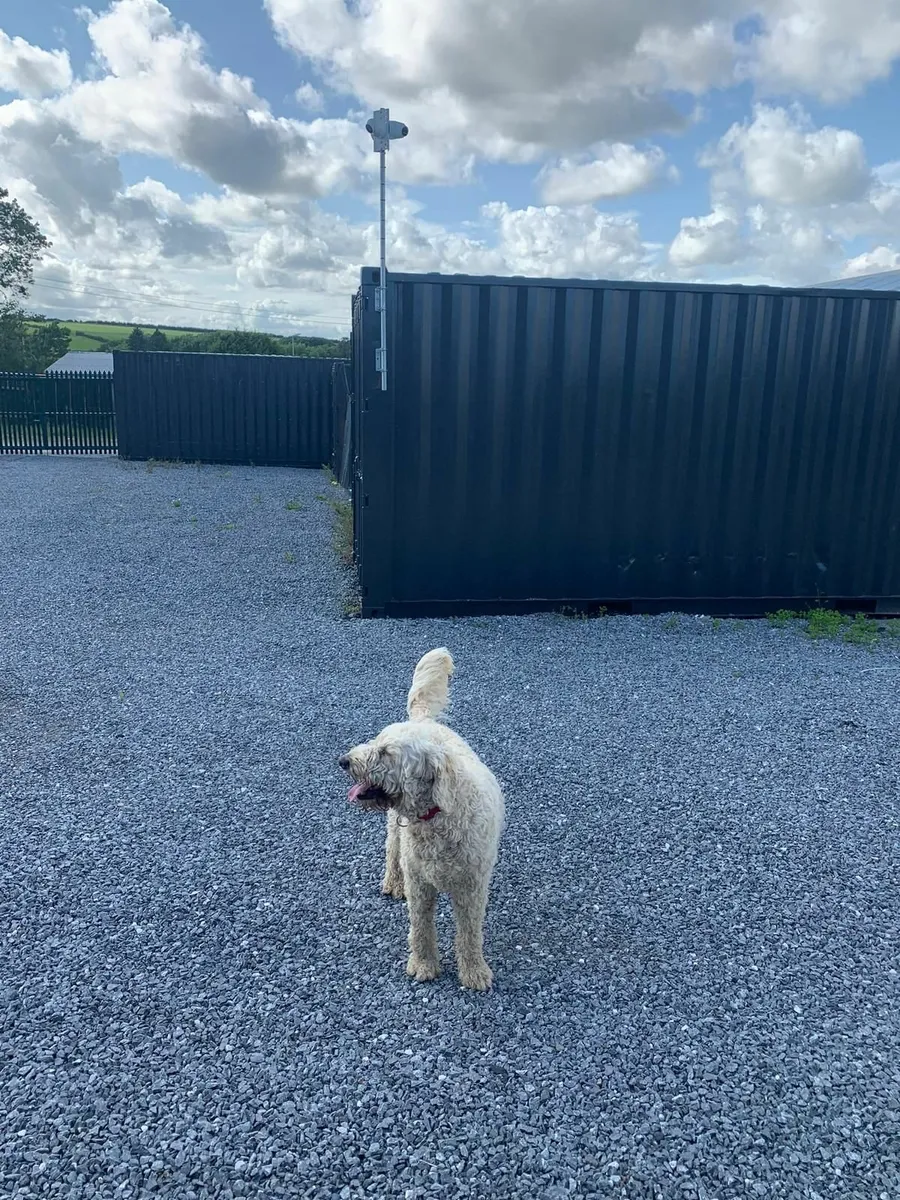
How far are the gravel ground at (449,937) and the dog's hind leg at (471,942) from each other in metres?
0.07

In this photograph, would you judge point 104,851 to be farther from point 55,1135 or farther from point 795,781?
point 795,781

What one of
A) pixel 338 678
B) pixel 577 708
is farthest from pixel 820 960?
pixel 338 678

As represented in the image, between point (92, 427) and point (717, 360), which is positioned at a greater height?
point (717, 360)

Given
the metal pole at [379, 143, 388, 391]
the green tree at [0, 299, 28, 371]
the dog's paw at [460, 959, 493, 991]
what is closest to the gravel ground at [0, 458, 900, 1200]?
the dog's paw at [460, 959, 493, 991]

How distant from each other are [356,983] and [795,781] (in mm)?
2947

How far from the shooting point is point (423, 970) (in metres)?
3.02

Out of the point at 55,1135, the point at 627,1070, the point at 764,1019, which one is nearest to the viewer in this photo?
the point at 55,1135

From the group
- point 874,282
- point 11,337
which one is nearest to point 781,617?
point 874,282

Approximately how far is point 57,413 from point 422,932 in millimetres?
20310

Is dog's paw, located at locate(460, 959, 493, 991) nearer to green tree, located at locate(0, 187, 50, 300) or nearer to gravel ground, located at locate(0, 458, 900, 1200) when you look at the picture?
gravel ground, located at locate(0, 458, 900, 1200)

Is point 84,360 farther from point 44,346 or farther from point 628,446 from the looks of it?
point 628,446

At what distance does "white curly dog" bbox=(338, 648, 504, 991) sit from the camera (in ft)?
8.66

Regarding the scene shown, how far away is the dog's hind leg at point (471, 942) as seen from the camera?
2.96 m

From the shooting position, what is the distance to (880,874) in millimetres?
3814
